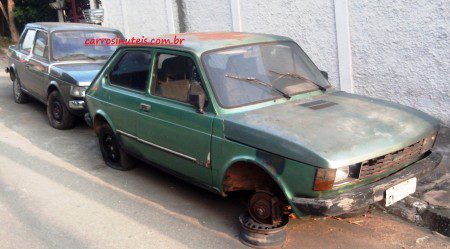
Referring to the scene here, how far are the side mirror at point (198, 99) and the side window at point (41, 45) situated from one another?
180 inches

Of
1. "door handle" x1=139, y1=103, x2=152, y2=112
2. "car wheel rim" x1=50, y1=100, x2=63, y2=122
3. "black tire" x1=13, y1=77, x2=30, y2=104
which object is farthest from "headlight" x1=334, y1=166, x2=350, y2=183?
"black tire" x1=13, y1=77, x2=30, y2=104

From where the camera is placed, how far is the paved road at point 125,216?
3.84 metres

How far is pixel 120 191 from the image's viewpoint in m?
4.97

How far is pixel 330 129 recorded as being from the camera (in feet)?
11.3

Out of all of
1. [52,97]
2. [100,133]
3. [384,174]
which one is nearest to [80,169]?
[100,133]

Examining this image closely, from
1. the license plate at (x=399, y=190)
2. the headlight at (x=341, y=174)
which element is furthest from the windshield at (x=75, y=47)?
the license plate at (x=399, y=190)

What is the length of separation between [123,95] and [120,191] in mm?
1063

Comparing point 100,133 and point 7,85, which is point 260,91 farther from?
point 7,85

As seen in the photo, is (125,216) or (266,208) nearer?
(266,208)

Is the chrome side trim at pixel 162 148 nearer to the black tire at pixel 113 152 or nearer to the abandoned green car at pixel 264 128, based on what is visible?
the abandoned green car at pixel 264 128

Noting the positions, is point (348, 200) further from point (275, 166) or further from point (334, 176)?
point (275, 166)

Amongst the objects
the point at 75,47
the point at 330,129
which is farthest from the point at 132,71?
the point at 75,47

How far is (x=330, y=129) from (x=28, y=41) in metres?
6.78

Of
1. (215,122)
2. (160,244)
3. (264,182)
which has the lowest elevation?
(160,244)
